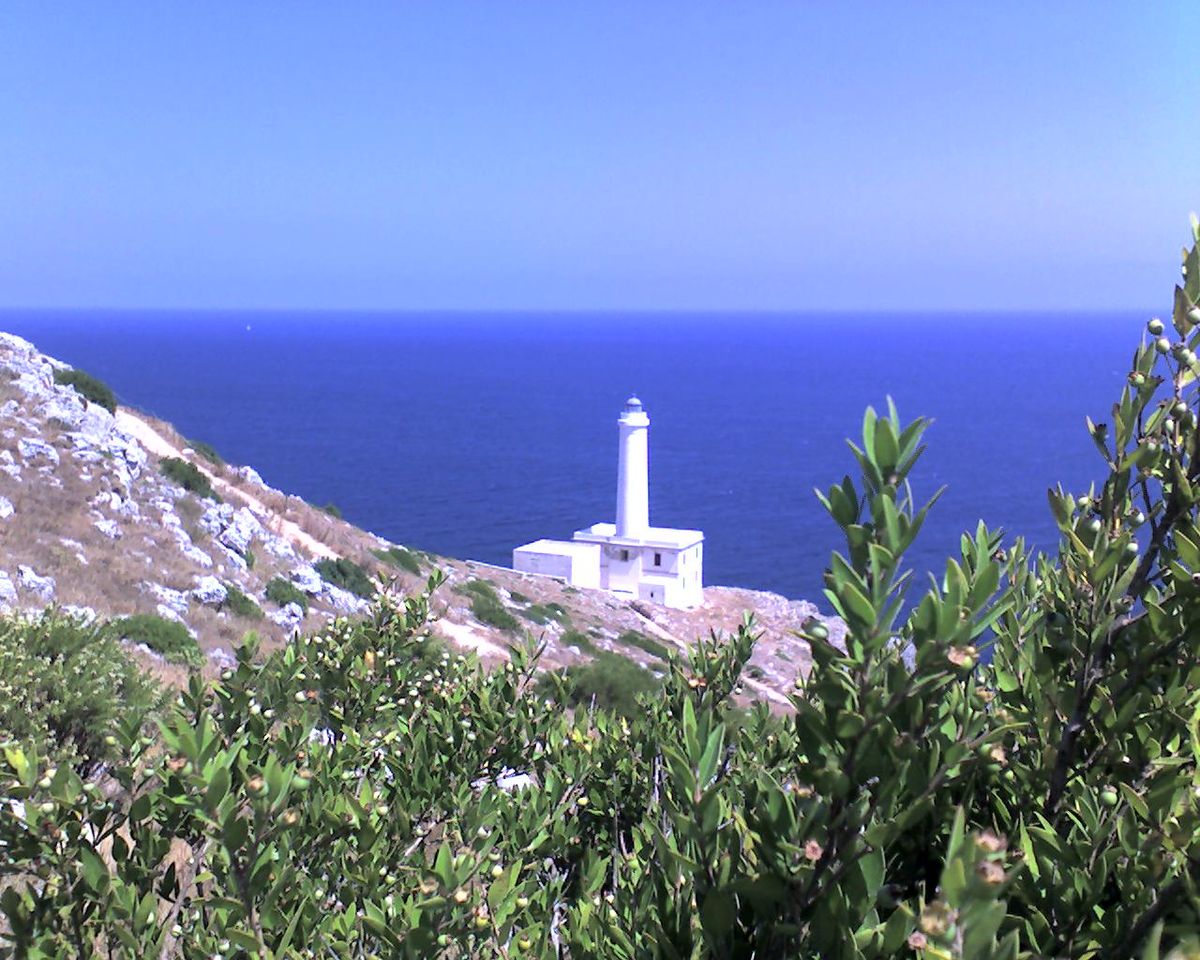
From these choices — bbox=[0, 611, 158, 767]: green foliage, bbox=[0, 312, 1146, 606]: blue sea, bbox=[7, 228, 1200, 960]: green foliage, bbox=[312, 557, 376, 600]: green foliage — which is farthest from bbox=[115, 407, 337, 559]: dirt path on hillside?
bbox=[7, 228, 1200, 960]: green foliage

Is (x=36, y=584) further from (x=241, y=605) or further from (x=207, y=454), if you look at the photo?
(x=207, y=454)

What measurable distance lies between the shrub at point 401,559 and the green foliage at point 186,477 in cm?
438

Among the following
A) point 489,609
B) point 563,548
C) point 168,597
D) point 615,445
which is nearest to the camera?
point 168,597

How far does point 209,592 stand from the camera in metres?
16.9

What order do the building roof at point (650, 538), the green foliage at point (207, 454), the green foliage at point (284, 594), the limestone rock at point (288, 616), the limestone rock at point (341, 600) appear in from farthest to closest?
the building roof at point (650, 538), the green foliage at point (207, 454), the limestone rock at point (341, 600), the green foliage at point (284, 594), the limestone rock at point (288, 616)

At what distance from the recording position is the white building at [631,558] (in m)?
36.6

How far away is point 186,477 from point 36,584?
9.48m

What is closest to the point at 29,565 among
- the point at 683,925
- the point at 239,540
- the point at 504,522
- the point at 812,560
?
the point at 239,540

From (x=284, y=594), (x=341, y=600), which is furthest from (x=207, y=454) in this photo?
(x=284, y=594)

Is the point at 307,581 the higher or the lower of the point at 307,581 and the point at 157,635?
the lower

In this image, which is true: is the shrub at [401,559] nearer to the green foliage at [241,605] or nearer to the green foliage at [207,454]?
the green foliage at [207,454]

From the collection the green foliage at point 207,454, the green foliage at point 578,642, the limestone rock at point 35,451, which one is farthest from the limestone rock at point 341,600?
the green foliage at point 207,454

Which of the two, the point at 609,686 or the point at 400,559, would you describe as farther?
the point at 400,559

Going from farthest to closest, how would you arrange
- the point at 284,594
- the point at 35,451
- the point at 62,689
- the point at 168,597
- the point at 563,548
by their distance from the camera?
1. the point at 563,548
2. the point at 35,451
3. the point at 284,594
4. the point at 168,597
5. the point at 62,689
